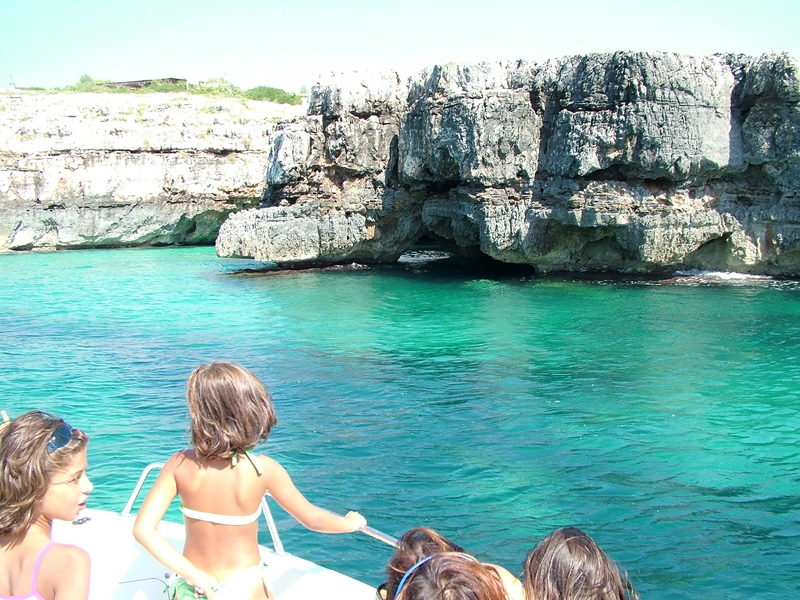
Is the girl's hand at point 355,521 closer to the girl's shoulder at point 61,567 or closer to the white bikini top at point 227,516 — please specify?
the white bikini top at point 227,516

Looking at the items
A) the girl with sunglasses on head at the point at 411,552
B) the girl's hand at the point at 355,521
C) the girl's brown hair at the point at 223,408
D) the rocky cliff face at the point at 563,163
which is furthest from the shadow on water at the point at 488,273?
the girl with sunglasses on head at the point at 411,552

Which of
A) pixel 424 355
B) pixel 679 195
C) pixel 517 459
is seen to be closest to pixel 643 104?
pixel 679 195

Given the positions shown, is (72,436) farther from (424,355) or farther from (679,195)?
(679,195)

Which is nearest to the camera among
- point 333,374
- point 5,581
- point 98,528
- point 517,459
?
point 5,581

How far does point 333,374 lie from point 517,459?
4.31 m

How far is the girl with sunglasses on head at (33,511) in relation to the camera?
2471mm

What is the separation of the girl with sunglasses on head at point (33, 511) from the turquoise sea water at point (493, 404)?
11.3ft

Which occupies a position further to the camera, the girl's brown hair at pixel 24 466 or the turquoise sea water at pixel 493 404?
the turquoise sea water at pixel 493 404

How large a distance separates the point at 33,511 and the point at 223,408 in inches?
29.1

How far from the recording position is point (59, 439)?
255cm

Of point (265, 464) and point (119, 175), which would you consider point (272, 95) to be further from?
point (265, 464)

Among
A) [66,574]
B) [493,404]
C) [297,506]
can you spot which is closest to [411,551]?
[297,506]

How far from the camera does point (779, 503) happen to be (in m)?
6.86

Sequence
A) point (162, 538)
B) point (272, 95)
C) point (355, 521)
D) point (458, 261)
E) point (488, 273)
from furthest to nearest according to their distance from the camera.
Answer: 1. point (272, 95)
2. point (458, 261)
3. point (488, 273)
4. point (355, 521)
5. point (162, 538)
